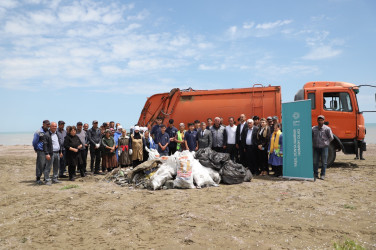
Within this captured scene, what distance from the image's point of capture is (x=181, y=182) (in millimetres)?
6363

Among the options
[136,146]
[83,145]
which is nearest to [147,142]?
[136,146]

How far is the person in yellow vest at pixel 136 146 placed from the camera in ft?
27.0

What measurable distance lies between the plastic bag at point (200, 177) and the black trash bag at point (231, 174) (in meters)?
0.40

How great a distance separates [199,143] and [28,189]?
461 cm

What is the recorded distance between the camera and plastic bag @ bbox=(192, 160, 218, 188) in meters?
6.50

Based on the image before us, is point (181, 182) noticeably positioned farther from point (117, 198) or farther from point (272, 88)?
point (272, 88)

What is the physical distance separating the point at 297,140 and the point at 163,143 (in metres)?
3.83

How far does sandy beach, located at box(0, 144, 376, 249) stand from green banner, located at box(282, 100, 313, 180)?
16.6 inches

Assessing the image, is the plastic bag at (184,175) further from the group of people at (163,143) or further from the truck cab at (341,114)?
the truck cab at (341,114)

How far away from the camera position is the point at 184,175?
6.36 m

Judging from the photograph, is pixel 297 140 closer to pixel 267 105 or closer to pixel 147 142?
pixel 267 105

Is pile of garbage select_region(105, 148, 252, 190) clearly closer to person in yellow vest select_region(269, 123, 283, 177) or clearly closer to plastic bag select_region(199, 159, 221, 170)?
plastic bag select_region(199, 159, 221, 170)

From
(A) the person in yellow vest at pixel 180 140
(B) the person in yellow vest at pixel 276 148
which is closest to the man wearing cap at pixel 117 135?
(A) the person in yellow vest at pixel 180 140

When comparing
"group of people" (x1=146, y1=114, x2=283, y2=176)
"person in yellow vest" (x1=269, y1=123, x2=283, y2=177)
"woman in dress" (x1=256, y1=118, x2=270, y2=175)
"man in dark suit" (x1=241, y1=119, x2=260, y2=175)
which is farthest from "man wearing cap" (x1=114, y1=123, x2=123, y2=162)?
"person in yellow vest" (x1=269, y1=123, x2=283, y2=177)
